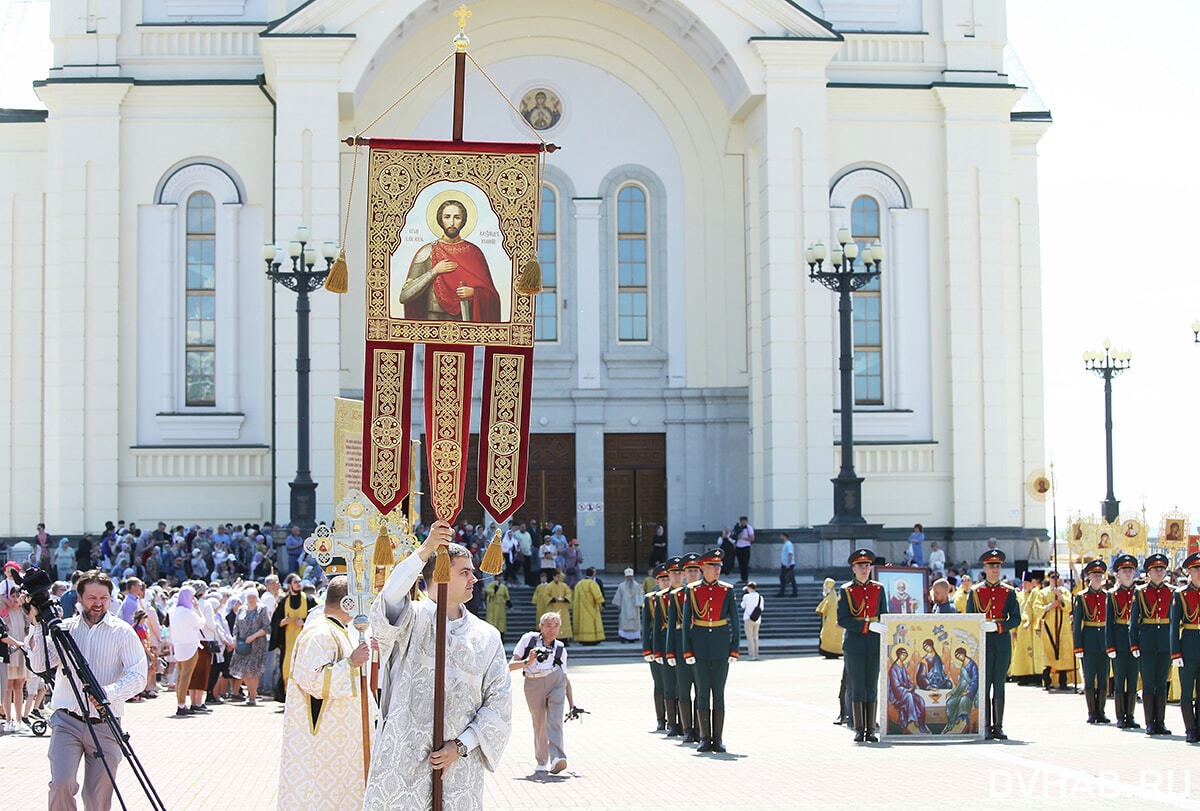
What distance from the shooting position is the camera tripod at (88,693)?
8891mm

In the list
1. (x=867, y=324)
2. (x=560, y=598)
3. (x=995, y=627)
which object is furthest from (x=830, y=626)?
(x=867, y=324)

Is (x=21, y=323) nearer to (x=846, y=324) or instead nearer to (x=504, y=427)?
(x=846, y=324)

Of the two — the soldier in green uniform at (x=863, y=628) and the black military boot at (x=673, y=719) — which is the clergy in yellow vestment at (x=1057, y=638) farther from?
the black military boot at (x=673, y=719)

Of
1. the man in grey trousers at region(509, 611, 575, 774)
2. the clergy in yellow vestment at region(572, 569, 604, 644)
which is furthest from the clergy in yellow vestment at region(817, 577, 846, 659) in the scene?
the man in grey trousers at region(509, 611, 575, 774)

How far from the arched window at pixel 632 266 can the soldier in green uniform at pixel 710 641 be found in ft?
69.1

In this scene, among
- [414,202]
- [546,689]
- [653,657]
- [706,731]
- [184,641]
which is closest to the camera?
[414,202]

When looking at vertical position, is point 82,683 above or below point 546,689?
above

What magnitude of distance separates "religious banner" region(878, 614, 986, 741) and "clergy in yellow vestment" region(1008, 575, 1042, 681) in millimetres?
7252

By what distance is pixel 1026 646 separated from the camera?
2302cm

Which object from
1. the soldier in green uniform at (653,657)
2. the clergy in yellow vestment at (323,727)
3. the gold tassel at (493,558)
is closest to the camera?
the gold tassel at (493,558)

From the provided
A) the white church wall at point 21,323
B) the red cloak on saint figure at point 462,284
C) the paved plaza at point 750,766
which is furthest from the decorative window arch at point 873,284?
the red cloak on saint figure at point 462,284

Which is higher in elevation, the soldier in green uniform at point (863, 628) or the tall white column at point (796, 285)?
the tall white column at point (796, 285)

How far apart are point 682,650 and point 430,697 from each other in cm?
827

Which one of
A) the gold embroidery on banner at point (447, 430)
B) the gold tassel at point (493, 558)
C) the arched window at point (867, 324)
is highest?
the arched window at point (867, 324)
